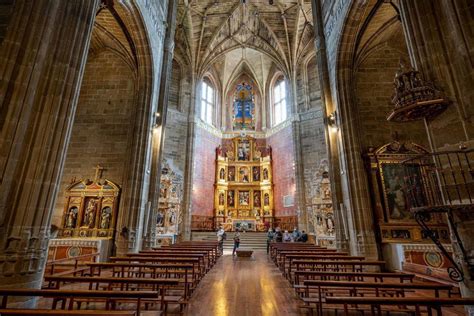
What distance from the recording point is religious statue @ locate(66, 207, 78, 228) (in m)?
9.62

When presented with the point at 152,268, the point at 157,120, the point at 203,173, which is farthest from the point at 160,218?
the point at 152,268

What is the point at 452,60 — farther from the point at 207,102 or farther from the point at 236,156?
the point at 207,102

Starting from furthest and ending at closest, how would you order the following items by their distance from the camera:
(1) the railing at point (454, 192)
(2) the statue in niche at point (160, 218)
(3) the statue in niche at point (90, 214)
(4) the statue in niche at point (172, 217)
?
(4) the statue in niche at point (172, 217), (2) the statue in niche at point (160, 218), (3) the statue in niche at point (90, 214), (1) the railing at point (454, 192)

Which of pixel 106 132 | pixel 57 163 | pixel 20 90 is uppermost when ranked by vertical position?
pixel 106 132

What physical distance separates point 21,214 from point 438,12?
26.9 ft

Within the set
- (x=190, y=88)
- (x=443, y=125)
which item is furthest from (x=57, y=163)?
(x=190, y=88)

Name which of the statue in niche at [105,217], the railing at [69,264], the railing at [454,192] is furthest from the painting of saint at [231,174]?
the railing at [454,192]

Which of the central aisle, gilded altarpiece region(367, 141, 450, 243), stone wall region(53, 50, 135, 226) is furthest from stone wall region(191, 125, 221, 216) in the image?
gilded altarpiece region(367, 141, 450, 243)

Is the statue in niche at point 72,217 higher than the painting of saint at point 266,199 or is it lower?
lower

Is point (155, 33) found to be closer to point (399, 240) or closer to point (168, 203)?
point (168, 203)

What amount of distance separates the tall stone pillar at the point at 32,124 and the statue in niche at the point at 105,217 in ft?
16.8

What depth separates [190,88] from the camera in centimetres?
1969

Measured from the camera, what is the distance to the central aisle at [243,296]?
157 inches

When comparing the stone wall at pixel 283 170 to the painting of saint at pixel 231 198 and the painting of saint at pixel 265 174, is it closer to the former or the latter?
the painting of saint at pixel 265 174
